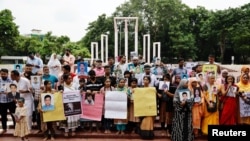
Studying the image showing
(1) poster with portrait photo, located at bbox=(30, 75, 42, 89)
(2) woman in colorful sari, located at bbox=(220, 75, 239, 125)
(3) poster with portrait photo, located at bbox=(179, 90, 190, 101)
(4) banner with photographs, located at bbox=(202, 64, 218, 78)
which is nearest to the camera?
(3) poster with portrait photo, located at bbox=(179, 90, 190, 101)

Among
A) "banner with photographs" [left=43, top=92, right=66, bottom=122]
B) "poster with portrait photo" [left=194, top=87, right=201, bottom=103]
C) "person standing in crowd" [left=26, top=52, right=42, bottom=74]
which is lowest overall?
"banner with photographs" [left=43, top=92, right=66, bottom=122]

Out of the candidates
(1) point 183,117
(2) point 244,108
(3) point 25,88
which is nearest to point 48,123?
(3) point 25,88

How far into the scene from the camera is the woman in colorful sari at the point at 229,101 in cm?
831

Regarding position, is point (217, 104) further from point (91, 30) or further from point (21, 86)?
point (91, 30)

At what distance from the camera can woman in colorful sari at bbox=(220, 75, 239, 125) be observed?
831 cm

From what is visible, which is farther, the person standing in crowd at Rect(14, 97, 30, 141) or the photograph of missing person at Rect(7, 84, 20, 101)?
the photograph of missing person at Rect(7, 84, 20, 101)

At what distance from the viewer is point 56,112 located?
851 centimetres

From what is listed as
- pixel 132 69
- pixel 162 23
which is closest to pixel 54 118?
pixel 132 69

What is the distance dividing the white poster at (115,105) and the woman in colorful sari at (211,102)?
192 cm

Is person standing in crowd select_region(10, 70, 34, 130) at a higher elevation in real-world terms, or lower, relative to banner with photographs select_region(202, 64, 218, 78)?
lower

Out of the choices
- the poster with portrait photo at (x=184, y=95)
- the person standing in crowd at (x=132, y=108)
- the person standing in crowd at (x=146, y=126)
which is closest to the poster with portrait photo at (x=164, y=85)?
the person standing in crowd at (x=146, y=126)

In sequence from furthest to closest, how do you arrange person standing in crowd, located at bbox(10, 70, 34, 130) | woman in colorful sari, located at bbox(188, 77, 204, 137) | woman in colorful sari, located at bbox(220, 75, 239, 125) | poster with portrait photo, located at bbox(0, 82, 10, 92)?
poster with portrait photo, located at bbox(0, 82, 10, 92) → person standing in crowd, located at bbox(10, 70, 34, 130) → woman in colorful sari, located at bbox(220, 75, 239, 125) → woman in colorful sari, located at bbox(188, 77, 204, 137)

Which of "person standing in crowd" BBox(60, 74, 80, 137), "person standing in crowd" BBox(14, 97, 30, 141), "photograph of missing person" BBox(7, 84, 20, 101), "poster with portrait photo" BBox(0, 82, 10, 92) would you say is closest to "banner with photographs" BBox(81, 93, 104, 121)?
"person standing in crowd" BBox(60, 74, 80, 137)

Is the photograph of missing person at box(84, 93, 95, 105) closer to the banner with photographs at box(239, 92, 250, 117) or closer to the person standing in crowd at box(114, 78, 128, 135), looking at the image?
the person standing in crowd at box(114, 78, 128, 135)
